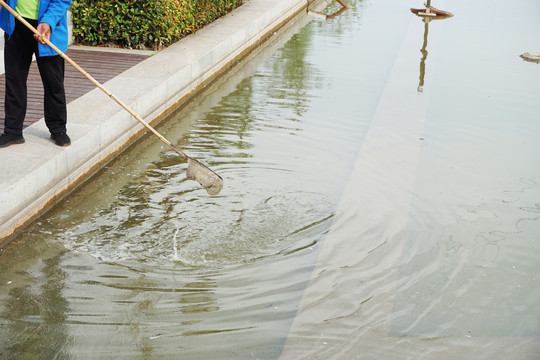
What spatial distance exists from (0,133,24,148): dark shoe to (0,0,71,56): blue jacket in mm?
708

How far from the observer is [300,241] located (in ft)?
17.2

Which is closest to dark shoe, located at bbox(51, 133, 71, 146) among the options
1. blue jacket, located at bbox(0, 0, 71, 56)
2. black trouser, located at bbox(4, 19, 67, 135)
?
black trouser, located at bbox(4, 19, 67, 135)

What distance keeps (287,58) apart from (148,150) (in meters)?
4.77

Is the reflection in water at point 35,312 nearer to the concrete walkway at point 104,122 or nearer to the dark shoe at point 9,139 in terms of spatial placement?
the concrete walkway at point 104,122

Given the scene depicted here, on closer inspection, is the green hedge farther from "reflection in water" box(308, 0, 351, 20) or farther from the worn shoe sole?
"reflection in water" box(308, 0, 351, 20)

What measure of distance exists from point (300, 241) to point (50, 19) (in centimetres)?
241

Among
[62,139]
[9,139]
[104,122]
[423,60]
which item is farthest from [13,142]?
[423,60]

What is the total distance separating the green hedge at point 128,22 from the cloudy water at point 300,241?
3.81 feet

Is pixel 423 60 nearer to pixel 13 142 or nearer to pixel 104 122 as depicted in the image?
pixel 104 122

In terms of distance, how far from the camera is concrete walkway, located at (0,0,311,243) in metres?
5.15

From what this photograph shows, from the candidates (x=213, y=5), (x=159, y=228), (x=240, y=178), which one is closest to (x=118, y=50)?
(x=213, y=5)

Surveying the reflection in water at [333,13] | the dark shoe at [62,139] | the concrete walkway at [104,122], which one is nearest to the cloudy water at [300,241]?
the concrete walkway at [104,122]

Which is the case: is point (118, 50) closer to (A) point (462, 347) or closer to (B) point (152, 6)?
(B) point (152, 6)

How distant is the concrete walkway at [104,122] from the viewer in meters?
5.15
